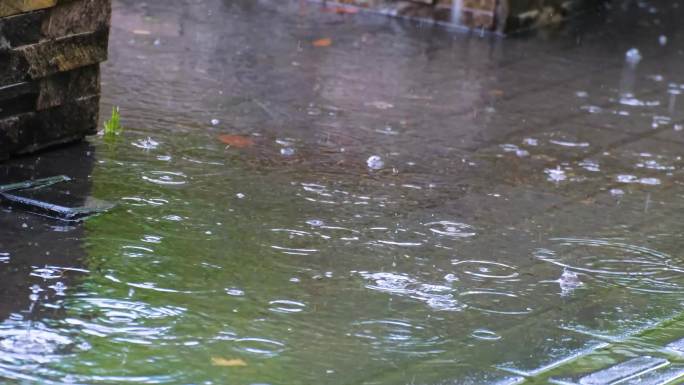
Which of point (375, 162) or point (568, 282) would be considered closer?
point (568, 282)

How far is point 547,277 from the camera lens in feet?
12.5

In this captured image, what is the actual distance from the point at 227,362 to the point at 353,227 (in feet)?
3.90

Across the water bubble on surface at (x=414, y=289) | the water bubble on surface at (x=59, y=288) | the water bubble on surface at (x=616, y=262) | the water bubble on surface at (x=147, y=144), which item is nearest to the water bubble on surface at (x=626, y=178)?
the water bubble on surface at (x=616, y=262)

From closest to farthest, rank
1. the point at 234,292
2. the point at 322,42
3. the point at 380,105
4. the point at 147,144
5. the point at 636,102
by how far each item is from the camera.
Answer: the point at 234,292
the point at 147,144
the point at 380,105
the point at 636,102
the point at 322,42

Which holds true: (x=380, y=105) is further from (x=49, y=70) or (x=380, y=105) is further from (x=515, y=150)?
(x=49, y=70)

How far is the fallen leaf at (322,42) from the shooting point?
708 cm

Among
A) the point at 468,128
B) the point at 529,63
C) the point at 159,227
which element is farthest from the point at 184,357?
the point at 529,63

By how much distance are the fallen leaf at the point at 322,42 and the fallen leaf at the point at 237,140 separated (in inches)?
82.6

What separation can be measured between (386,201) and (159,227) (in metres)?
0.94

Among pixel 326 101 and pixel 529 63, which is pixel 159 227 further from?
pixel 529 63

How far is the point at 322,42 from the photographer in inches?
282

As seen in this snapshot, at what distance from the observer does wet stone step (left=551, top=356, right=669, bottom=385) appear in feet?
10.0

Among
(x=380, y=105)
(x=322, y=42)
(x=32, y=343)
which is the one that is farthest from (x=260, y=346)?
(x=322, y=42)

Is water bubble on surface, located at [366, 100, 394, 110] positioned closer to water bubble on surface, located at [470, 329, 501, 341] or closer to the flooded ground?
the flooded ground
